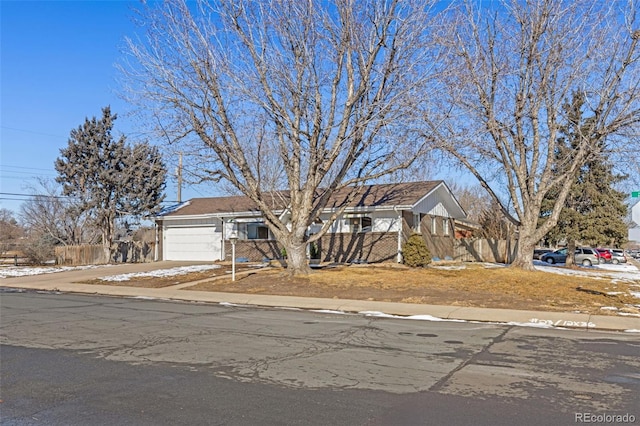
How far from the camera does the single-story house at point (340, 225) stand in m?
28.5

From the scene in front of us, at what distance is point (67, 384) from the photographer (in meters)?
6.73

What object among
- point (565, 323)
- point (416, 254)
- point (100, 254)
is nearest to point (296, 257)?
point (416, 254)

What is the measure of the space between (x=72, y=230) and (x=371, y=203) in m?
21.1

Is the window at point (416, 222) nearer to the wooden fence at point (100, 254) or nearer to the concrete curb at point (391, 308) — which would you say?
the concrete curb at point (391, 308)

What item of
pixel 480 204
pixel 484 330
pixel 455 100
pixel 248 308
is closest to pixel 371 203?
pixel 455 100

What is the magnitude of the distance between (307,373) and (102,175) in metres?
30.9

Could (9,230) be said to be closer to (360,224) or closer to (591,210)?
(360,224)

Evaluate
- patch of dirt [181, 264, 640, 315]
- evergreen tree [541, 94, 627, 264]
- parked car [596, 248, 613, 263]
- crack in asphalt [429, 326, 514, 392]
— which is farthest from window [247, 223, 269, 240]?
parked car [596, 248, 613, 263]

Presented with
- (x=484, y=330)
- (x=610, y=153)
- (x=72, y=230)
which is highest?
(x=610, y=153)

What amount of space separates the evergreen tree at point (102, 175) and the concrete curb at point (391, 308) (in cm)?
1449

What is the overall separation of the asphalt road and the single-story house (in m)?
14.7

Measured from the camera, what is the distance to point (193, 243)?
34.5m

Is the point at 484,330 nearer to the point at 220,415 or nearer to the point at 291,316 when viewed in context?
the point at 291,316

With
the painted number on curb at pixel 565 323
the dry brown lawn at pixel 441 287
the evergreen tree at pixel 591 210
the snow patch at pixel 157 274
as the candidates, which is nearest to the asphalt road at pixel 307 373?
the painted number on curb at pixel 565 323
